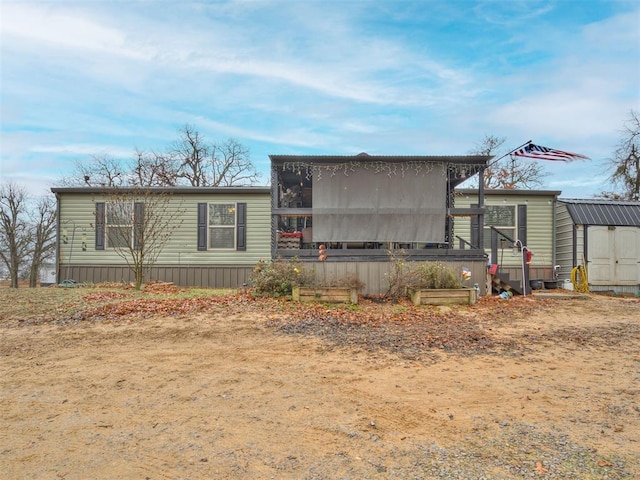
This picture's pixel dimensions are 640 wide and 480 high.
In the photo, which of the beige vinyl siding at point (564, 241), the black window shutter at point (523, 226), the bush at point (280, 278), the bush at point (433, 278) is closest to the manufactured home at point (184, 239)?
the bush at point (280, 278)

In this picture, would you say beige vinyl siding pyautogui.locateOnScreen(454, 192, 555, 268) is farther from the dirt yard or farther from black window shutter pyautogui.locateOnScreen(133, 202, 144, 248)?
black window shutter pyautogui.locateOnScreen(133, 202, 144, 248)

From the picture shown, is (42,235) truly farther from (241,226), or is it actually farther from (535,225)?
(535,225)

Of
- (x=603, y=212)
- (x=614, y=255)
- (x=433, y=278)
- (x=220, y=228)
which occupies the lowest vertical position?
(x=433, y=278)

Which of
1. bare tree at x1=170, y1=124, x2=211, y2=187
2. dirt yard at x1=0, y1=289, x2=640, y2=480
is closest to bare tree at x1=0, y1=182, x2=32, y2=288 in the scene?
bare tree at x1=170, y1=124, x2=211, y2=187

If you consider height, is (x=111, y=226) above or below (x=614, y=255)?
above

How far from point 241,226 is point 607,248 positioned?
10763 millimetres

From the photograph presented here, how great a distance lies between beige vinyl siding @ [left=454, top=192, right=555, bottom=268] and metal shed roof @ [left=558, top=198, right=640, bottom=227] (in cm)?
57

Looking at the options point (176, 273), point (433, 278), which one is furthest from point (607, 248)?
point (176, 273)

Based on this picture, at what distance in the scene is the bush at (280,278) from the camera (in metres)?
8.05

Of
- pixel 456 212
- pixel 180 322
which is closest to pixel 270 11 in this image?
pixel 456 212

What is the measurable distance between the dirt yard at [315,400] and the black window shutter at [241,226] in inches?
252

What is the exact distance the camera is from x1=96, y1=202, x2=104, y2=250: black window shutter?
40.5 feet

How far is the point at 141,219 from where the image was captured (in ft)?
36.7

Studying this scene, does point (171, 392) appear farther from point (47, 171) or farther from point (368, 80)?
point (47, 171)
